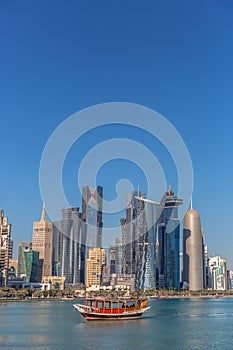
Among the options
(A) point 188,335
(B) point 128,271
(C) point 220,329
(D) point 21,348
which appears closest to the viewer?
(D) point 21,348

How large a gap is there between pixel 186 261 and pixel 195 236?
9919 millimetres

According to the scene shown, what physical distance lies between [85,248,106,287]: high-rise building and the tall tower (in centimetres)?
3177

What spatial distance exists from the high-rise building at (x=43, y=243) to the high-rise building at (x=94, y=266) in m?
16.2

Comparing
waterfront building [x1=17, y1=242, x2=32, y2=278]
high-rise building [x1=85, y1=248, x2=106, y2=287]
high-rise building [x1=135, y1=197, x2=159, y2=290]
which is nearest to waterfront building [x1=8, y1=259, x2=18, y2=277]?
waterfront building [x1=17, y1=242, x2=32, y2=278]

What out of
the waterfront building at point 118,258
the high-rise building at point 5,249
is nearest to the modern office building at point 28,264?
the high-rise building at point 5,249

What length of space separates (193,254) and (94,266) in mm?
37661

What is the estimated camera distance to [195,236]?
591ft

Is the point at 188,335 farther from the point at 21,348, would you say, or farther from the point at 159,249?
the point at 159,249

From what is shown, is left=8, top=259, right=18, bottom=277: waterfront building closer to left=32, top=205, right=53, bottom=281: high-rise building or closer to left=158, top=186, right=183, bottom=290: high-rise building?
left=32, top=205, right=53, bottom=281: high-rise building

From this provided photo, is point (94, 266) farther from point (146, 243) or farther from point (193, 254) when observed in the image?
point (193, 254)

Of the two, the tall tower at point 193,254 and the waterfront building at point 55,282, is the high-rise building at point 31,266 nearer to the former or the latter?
the waterfront building at point 55,282

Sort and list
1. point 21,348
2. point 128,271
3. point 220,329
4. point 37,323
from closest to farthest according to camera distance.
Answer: point 21,348 → point 220,329 → point 37,323 → point 128,271

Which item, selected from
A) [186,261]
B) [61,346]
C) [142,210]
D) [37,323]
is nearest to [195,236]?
[186,261]

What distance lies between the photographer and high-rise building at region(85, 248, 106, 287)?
18125 centimetres
